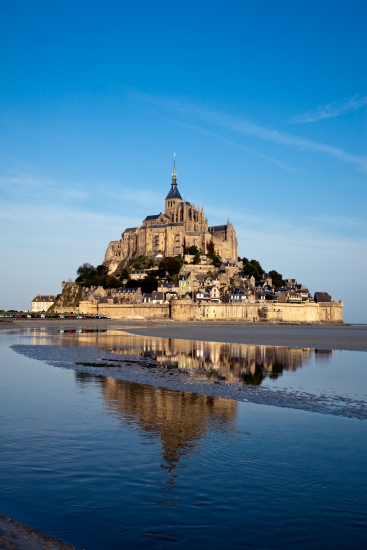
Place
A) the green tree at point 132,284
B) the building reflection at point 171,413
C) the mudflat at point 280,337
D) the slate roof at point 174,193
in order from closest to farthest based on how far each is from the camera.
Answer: the building reflection at point 171,413 < the mudflat at point 280,337 < the green tree at point 132,284 < the slate roof at point 174,193

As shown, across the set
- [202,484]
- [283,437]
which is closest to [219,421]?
[283,437]

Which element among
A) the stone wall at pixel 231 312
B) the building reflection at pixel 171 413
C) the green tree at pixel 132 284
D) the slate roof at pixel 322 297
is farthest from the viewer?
the green tree at pixel 132 284

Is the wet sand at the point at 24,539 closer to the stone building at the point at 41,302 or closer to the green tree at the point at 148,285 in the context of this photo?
the green tree at the point at 148,285

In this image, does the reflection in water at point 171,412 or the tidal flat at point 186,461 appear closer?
the tidal flat at point 186,461

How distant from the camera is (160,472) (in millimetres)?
7992

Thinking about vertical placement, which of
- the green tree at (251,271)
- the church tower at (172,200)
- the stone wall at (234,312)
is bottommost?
the stone wall at (234,312)

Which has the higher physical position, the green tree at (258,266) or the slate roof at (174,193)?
the slate roof at (174,193)

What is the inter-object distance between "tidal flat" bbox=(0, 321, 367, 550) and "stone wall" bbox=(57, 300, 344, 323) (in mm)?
69404

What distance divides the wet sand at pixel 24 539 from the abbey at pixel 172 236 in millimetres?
101852

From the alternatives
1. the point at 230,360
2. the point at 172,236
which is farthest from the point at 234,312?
the point at 230,360

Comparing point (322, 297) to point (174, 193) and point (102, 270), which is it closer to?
point (174, 193)

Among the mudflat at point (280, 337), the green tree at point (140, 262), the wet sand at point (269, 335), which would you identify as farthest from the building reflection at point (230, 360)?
the green tree at point (140, 262)

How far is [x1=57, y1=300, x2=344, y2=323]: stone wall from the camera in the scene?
3406 inches

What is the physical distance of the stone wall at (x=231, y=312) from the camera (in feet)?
284
